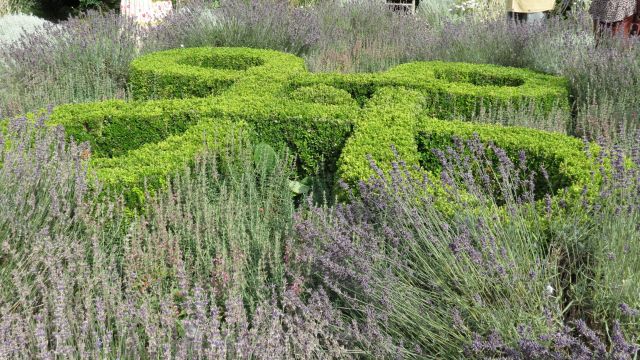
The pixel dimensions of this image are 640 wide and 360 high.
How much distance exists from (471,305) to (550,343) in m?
0.39

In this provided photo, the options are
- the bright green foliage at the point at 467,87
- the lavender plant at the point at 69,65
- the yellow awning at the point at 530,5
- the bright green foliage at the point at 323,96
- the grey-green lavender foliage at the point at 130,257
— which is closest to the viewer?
the grey-green lavender foliage at the point at 130,257

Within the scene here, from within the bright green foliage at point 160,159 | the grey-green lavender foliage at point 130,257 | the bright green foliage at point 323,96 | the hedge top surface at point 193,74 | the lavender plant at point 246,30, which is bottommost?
the grey-green lavender foliage at point 130,257

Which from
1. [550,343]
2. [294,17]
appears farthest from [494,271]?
[294,17]

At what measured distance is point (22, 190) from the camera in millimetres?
3186

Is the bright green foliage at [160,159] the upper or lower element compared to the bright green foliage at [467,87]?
lower

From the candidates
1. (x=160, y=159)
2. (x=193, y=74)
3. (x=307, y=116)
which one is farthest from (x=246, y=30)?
(x=160, y=159)

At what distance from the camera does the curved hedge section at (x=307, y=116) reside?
4.00 metres

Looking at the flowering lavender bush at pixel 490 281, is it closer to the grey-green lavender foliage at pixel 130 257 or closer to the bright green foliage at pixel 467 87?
the grey-green lavender foliage at pixel 130 257

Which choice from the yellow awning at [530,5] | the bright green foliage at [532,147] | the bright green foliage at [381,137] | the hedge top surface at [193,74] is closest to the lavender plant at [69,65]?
the hedge top surface at [193,74]

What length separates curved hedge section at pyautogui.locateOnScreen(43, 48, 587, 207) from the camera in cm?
400

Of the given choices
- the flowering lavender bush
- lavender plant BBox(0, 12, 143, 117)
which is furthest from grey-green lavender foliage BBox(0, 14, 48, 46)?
the flowering lavender bush

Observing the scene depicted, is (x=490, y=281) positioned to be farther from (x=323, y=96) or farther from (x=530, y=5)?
(x=530, y=5)

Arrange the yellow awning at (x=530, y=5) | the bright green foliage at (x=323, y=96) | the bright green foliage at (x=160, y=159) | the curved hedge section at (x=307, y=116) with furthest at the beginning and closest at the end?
the yellow awning at (x=530, y=5) → the bright green foliage at (x=323, y=96) → the curved hedge section at (x=307, y=116) → the bright green foliage at (x=160, y=159)

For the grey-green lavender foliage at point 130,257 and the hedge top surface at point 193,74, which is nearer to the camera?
the grey-green lavender foliage at point 130,257
